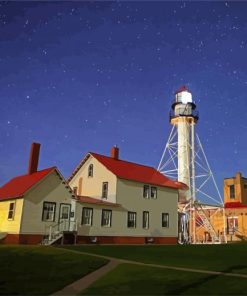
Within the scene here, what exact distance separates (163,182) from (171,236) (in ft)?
21.5

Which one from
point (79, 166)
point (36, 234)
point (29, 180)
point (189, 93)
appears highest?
point (189, 93)

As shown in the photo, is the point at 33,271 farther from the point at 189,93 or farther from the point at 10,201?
the point at 189,93

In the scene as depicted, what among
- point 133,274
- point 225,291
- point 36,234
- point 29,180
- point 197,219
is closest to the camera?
point 225,291

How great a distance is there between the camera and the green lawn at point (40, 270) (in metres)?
12.7

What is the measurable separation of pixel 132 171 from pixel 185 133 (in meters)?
16.1

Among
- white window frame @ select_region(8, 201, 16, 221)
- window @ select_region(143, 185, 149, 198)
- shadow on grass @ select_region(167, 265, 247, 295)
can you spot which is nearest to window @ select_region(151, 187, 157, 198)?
window @ select_region(143, 185, 149, 198)

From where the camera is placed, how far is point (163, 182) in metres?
45.2

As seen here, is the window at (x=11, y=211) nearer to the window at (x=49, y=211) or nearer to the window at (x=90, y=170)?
the window at (x=49, y=211)

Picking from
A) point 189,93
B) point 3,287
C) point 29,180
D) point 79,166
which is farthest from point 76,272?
point 189,93

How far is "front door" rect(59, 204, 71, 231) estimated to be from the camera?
114 ft

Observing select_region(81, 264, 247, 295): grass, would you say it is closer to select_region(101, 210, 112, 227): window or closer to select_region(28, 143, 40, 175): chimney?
select_region(101, 210, 112, 227): window

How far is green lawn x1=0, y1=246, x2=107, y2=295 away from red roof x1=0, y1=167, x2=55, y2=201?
1058 centimetres

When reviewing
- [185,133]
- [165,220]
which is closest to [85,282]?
[165,220]

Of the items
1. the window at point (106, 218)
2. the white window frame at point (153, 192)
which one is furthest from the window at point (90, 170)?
the white window frame at point (153, 192)
